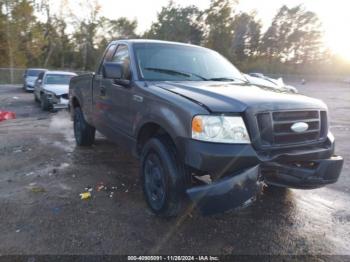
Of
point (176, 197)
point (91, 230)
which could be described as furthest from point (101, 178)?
point (176, 197)

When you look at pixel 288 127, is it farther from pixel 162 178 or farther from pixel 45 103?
pixel 45 103

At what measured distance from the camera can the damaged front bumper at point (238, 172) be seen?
286 centimetres

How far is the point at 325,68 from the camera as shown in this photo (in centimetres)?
5300

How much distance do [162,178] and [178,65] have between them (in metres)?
1.67

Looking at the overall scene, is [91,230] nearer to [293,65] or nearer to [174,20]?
[174,20]

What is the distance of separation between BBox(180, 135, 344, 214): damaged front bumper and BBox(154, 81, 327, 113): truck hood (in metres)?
0.37

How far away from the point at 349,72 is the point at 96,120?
54774 millimetres

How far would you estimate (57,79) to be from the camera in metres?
13.7

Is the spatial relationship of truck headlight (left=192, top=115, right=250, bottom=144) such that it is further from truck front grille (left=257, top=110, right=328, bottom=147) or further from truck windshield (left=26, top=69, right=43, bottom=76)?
truck windshield (left=26, top=69, right=43, bottom=76)

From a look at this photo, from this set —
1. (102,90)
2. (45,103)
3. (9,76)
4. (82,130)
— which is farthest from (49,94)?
(9,76)

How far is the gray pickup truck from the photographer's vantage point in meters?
2.92

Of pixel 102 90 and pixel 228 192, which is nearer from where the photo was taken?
pixel 228 192

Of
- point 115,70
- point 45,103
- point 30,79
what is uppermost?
point 115,70

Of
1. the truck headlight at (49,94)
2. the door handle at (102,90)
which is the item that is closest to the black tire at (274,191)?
the door handle at (102,90)
